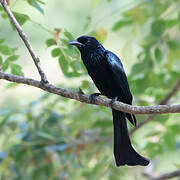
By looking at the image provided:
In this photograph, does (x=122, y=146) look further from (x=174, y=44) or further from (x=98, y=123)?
(x=174, y=44)

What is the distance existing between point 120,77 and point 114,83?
13 cm

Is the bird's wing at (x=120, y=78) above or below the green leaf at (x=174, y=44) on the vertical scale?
above

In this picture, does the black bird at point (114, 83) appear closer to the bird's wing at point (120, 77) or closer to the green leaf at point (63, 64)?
the bird's wing at point (120, 77)

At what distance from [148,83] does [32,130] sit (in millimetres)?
1229

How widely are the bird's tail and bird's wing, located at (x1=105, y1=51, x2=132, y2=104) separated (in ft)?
0.57

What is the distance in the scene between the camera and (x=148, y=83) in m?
3.75

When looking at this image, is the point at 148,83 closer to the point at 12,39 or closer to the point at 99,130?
the point at 99,130

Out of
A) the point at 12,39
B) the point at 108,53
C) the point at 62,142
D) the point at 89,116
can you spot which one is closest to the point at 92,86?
the point at 108,53

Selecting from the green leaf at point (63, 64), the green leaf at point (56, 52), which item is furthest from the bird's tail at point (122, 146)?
the green leaf at point (56, 52)

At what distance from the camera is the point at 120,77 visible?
3133mm

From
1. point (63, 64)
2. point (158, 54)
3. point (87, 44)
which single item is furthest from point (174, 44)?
point (63, 64)

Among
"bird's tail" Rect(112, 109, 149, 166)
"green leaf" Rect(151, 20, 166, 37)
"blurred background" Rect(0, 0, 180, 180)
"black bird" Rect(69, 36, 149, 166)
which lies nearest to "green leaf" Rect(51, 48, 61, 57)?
"black bird" Rect(69, 36, 149, 166)

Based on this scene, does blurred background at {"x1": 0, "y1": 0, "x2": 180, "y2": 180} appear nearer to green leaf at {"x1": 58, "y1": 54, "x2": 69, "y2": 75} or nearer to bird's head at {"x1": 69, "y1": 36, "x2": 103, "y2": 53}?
bird's head at {"x1": 69, "y1": 36, "x2": 103, "y2": 53}

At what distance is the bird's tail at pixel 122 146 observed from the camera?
3.12 meters
